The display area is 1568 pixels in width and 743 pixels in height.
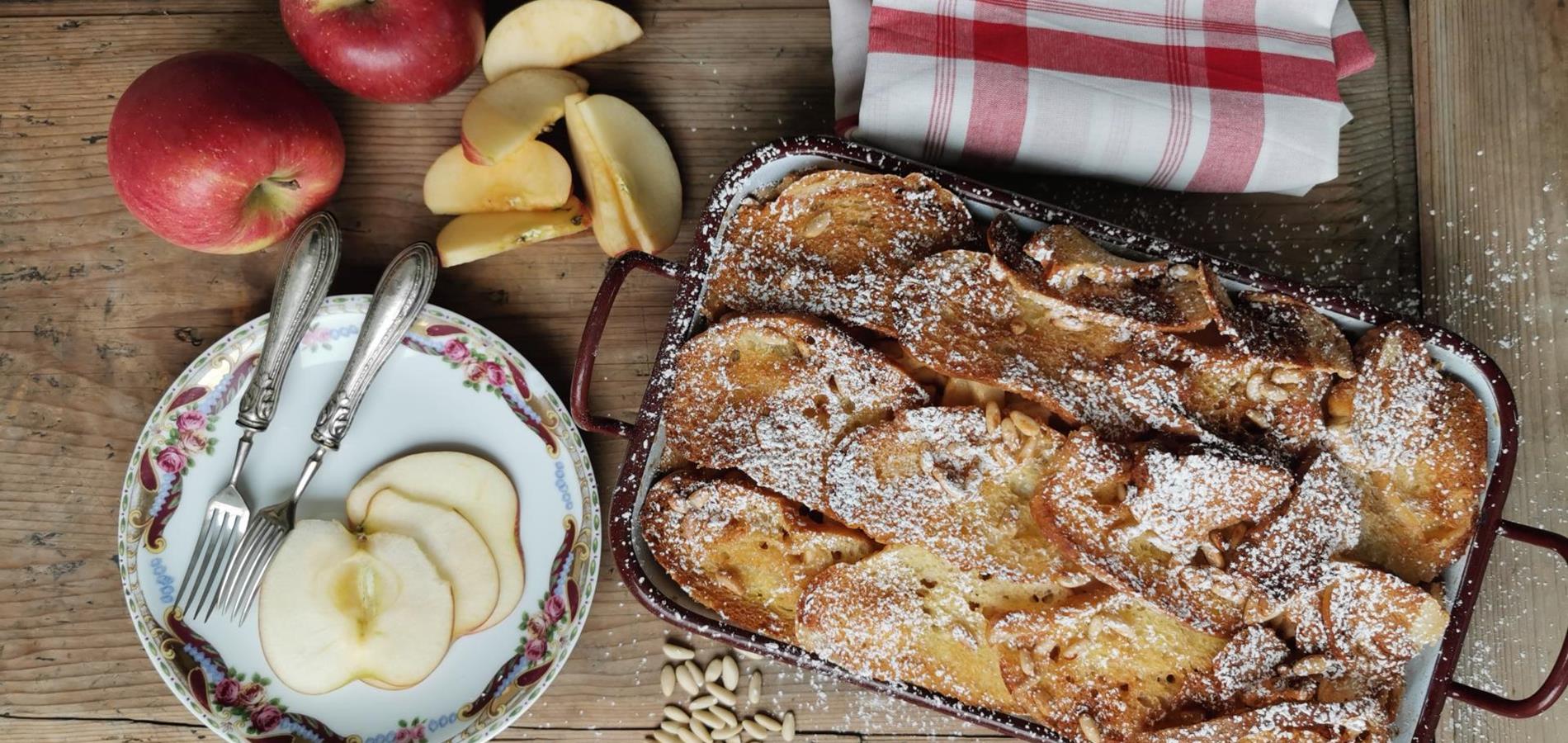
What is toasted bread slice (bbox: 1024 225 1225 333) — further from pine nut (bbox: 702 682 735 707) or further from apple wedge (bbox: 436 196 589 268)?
pine nut (bbox: 702 682 735 707)

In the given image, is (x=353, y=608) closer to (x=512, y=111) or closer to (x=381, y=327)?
(x=381, y=327)

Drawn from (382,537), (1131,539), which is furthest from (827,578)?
(382,537)

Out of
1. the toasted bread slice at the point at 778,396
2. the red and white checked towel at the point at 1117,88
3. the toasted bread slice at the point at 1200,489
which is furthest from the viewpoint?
the red and white checked towel at the point at 1117,88

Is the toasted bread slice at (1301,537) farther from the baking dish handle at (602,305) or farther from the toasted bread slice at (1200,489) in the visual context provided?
the baking dish handle at (602,305)

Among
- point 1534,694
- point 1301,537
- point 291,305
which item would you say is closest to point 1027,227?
point 1301,537

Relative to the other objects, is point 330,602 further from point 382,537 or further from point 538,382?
point 538,382

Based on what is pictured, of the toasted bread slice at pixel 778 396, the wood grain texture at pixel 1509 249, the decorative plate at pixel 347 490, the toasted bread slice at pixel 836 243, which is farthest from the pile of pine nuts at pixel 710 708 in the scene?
the wood grain texture at pixel 1509 249
